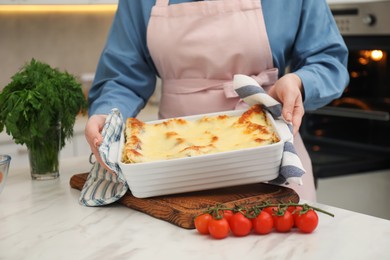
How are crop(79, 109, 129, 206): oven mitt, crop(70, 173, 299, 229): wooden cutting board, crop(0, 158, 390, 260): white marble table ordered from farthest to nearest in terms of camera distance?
crop(79, 109, 129, 206): oven mitt, crop(70, 173, 299, 229): wooden cutting board, crop(0, 158, 390, 260): white marble table

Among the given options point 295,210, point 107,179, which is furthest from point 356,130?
point 295,210

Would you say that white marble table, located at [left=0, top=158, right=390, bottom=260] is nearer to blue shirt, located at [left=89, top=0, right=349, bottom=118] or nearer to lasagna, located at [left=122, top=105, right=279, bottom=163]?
lasagna, located at [left=122, top=105, right=279, bottom=163]

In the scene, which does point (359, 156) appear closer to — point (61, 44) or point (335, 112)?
point (335, 112)

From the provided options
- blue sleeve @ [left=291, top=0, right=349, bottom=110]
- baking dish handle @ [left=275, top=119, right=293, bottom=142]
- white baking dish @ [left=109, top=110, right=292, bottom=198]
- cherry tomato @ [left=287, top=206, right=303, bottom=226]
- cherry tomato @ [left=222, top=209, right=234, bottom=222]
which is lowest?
cherry tomato @ [left=287, top=206, right=303, bottom=226]

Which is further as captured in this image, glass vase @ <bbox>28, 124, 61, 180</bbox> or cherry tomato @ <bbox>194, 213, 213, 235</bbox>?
glass vase @ <bbox>28, 124, 61, 180</bbox>

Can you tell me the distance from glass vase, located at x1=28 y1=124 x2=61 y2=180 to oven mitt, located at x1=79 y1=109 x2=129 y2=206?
145 mm

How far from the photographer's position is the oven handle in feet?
8.09

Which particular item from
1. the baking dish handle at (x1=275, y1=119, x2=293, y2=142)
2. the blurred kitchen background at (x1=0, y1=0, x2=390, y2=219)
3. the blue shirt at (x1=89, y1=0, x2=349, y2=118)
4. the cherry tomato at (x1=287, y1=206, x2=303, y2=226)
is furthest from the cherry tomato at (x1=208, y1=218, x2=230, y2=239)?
the blurred kitchen background at (x1=0, y1=0, x2=390, y2=219)

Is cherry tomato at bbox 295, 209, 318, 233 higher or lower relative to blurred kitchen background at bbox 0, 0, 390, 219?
higher

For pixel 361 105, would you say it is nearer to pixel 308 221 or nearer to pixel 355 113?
pixel 355 113

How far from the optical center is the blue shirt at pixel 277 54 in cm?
151

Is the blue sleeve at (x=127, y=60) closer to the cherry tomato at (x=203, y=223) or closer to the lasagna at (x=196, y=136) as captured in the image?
the lasagna at (x=196, y=136)

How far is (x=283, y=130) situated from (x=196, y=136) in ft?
0.56

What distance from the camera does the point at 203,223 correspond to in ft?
3.46
